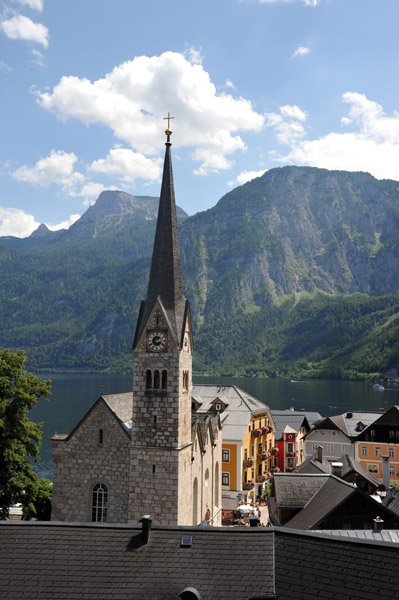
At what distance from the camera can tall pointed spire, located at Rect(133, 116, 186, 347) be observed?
104 feet

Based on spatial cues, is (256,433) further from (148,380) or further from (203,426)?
(148,380)

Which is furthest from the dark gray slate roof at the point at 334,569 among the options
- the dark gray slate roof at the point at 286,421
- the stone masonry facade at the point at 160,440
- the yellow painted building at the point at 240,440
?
the dark gray slate roof at the point at 286,421

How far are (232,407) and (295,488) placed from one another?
2679cm

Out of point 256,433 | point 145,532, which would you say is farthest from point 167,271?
point 256,433

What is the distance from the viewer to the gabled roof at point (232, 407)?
5651 cm

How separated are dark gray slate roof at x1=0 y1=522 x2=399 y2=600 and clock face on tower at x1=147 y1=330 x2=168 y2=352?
48.2 feet

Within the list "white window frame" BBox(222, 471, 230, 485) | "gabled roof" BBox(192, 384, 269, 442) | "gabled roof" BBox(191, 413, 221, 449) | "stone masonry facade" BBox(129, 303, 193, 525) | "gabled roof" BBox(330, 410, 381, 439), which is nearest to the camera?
"stone masonry facade" BBox(129, 303, 193, 525)

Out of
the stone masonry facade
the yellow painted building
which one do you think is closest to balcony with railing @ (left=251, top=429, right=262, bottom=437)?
the yellow painted building

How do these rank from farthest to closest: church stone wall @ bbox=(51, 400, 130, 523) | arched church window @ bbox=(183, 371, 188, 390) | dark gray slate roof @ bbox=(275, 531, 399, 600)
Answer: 1. arched church window @ bbox=(183, 371, 188, 390)
2. church stone wall @ bbox=(51, 400, 130, 523)
3. dark gray slate roof @ bbox=(275, 531, 399, 600)

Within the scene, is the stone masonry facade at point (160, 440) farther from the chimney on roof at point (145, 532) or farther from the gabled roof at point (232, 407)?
the gabled roof at point (232, 407)

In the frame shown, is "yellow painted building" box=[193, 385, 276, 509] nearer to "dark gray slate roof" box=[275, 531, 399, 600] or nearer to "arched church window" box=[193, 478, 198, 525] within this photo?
"arched church window" box=[193, 478, 198, 525]

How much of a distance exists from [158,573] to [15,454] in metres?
20.0

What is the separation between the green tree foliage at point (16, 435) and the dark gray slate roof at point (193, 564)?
17142 millimetres

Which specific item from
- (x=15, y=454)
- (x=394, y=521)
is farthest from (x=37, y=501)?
(x=394, y=521)
